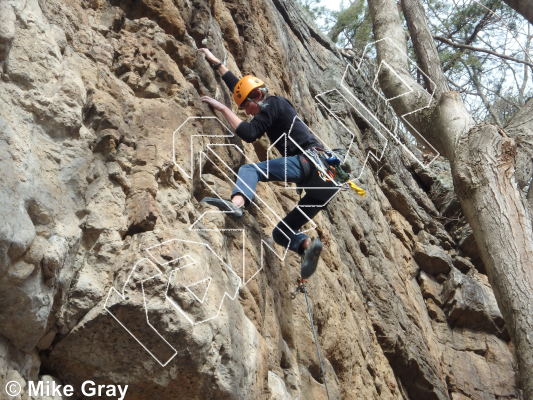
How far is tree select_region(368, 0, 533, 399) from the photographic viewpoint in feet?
16.8

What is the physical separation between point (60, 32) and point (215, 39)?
206cm

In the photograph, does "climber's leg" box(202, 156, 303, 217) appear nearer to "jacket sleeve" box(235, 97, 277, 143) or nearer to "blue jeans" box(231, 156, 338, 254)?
"blue jeans" box(231, 156, 338, 254)

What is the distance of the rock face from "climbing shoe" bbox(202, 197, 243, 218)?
2.7 inches

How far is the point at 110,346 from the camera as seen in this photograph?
12.4ft

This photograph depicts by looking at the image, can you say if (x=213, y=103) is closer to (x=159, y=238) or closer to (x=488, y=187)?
(x=159, y=238)

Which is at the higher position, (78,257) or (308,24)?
(308,24)

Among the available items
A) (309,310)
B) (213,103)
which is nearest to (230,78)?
(213,103)

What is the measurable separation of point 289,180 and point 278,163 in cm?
19

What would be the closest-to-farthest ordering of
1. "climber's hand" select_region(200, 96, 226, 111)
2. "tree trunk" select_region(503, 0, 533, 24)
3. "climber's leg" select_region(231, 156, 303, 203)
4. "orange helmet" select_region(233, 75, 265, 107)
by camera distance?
"tree trunk" select_region(503, 0, 533, 24) < "climber's leg" select_region(231, 156, 303, 203) < "climber's hand" select_region(200, 96, 226, 111) < "orange helmet" select_region(233, 75, 265, 107)

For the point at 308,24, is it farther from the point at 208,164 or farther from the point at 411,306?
the point at 208,164

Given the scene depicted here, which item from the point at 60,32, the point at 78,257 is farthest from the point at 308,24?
the point at 78,257

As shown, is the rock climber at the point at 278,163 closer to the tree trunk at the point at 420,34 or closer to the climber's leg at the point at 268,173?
the climber's leg at the point at 268,173

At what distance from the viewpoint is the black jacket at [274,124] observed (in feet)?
18.3

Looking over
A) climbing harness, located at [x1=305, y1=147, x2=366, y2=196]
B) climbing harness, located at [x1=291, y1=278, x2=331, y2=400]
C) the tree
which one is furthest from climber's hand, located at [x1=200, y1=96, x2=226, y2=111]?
climbing harness, located at [x1=291, y1=278, x2=331, y2=400]
